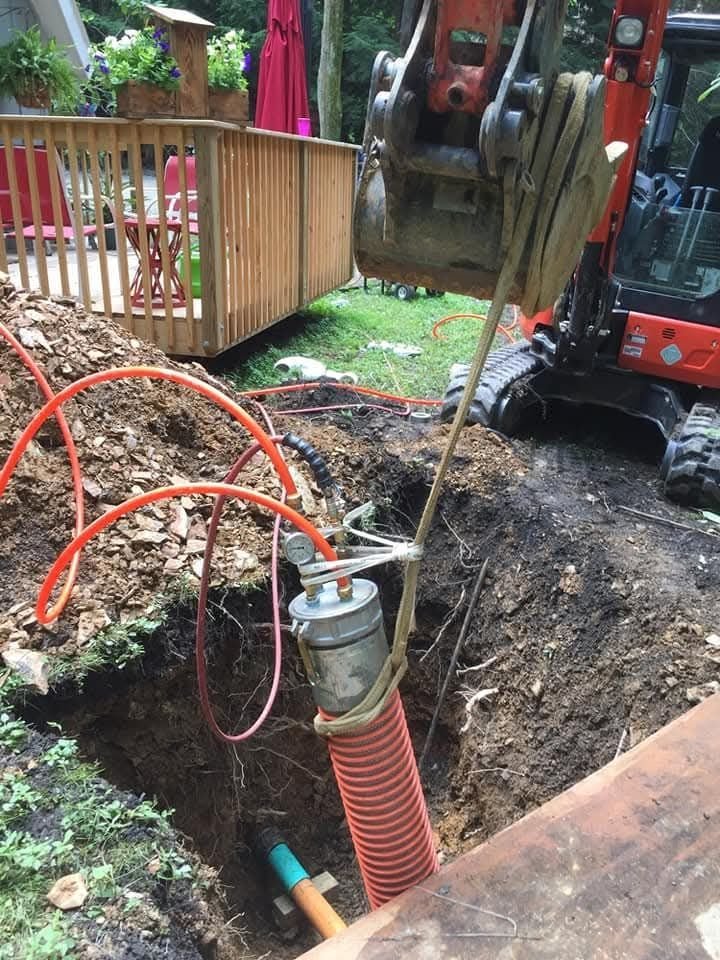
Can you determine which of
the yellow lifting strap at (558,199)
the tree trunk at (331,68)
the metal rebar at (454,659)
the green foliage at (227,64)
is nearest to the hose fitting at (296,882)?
the metal rebar at (454,659)

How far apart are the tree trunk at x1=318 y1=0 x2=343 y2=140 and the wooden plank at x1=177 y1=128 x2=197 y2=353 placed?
712cm

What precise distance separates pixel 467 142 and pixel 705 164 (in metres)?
4.29

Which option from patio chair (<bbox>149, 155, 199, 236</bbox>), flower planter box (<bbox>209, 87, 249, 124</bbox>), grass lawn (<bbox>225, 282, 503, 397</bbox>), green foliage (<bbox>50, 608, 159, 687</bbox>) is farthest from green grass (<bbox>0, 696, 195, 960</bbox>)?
patio chair (<bbox>149, 155, 199, 236</bbox>)

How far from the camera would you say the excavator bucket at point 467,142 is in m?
1.12

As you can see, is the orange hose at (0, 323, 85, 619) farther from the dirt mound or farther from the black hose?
the black hose

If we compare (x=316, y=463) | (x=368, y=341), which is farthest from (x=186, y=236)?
(x=316, y=463)

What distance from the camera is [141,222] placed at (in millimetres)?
5113

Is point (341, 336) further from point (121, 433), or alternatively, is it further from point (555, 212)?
point (555, 212)

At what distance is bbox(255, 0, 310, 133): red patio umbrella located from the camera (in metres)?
9.47

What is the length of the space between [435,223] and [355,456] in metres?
2.67

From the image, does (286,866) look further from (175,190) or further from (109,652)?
(175,190)

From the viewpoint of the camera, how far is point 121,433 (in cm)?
339

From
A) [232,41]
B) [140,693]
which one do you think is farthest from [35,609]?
[232,41]

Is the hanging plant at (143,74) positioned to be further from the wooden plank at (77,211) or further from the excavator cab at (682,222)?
the excavator cab at (682,222)
